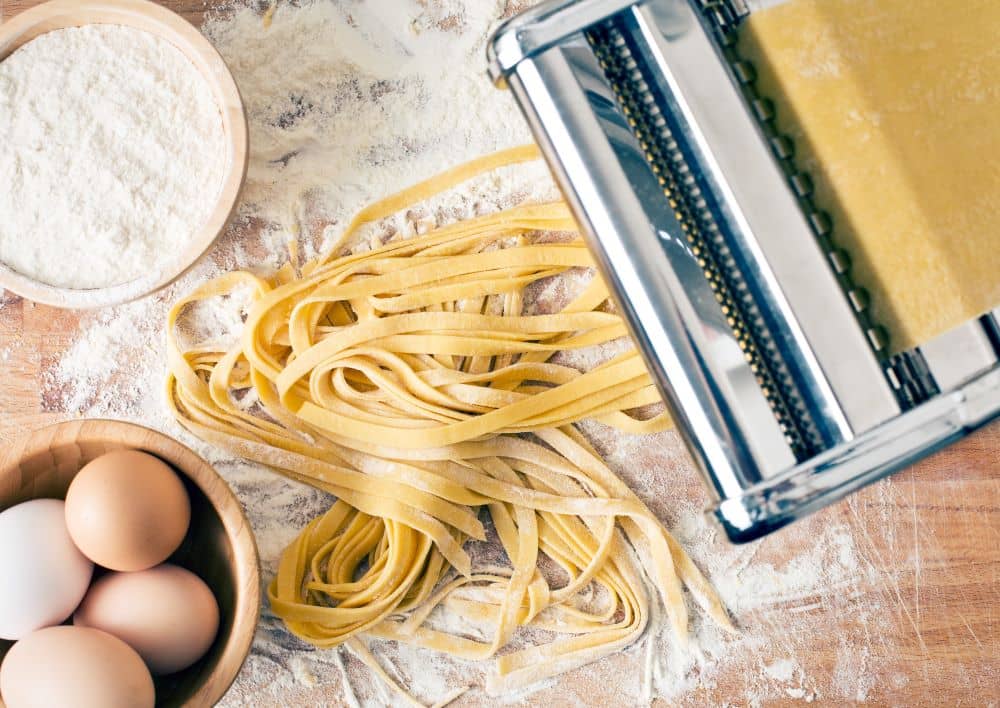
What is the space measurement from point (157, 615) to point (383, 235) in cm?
48

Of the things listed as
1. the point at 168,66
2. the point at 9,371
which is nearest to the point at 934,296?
the point at 168,66

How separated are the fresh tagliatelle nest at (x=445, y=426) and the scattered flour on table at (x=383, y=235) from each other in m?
0.03

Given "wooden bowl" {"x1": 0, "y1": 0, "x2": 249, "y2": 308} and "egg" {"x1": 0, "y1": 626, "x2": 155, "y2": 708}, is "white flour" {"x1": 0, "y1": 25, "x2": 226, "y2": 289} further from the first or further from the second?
"egg" {"x1": 0, "y1": 626, "x2": 155, "y2": 708}

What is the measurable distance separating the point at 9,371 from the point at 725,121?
2.83 feet

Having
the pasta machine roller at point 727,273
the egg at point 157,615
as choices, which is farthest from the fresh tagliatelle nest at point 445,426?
the pasta machine roller at point 727,273

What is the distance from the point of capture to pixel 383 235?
1017mm

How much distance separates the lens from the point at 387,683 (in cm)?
98

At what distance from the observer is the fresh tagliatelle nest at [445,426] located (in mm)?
967

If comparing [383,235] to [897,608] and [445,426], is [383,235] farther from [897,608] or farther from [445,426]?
[897,608]

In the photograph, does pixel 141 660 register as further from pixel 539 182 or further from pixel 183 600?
pixel 539 182

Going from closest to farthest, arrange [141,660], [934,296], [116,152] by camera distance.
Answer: [934,296] < [141,660] < [116,152]

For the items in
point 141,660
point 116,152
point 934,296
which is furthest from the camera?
point 116,152

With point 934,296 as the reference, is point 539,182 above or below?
above

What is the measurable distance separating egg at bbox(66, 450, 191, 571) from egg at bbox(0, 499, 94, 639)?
0.06ft
